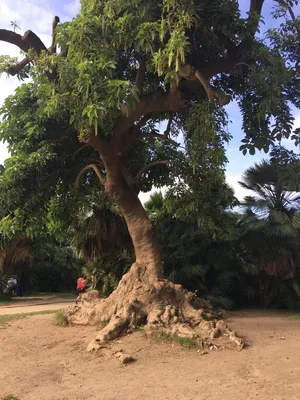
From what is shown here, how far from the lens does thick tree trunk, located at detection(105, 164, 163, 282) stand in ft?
32.4

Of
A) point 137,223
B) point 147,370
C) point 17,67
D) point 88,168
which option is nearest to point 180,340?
point 147,370

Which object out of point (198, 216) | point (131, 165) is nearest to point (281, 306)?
point (198, 216)

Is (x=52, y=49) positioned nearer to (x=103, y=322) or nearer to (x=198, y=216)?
(x=198, y=216)

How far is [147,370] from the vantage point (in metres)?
6.67

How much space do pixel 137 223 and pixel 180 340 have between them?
3.13 meters

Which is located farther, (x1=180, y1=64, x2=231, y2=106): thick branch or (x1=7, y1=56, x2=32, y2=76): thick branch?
(x1=7, y1=56, x2=32, y2=76): thick branch

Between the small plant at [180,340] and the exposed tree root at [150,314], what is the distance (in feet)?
0.19

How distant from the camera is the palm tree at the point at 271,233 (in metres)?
13.2

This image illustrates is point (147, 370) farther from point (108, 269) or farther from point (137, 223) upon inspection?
point (108, 269)

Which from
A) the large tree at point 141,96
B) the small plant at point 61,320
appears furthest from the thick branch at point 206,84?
the small plant at point 61,320

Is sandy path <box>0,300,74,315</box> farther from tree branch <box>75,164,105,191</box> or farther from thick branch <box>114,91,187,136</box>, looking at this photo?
thick branch <box>114,91,187,136</box>

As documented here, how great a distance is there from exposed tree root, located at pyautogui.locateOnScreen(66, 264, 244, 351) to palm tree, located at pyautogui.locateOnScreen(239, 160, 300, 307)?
398 cm

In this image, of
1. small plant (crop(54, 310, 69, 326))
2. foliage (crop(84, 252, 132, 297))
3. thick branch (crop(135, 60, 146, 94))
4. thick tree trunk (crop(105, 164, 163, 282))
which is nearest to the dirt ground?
small plant (crop(54, 310, 69, 326))

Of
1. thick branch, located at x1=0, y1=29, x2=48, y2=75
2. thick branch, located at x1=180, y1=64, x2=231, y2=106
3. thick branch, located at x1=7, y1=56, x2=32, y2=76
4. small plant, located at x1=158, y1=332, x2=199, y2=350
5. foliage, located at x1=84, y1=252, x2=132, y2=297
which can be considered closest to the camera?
small plant, located at x1=158, y1=332, x2=199, y2=350
